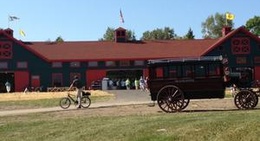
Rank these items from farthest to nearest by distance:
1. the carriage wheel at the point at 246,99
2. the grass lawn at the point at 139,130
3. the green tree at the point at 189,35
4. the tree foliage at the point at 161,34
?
1. the tree foliage at the point at 161,34
2. the green tree at the point at 189,35
3. the carriage wheel at the point at 246,99
4. the grass lawn at the point at 139,130

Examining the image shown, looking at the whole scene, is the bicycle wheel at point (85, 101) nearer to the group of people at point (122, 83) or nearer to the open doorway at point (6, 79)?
the group of people at point (122, 83)

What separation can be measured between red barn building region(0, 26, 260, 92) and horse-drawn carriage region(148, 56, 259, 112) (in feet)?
139

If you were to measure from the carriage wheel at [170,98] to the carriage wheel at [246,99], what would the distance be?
6.90 feet

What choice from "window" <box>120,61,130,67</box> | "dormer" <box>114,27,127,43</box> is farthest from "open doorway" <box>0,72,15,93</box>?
"dormer" <box>114,27,127,43</box>

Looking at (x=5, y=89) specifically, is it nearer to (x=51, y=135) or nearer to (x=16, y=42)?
(x=16, y=42)

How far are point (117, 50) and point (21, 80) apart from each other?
473 inches

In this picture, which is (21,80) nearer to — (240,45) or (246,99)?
(240,45)

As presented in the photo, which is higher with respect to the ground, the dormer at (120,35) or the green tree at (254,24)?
the green tree at (254,24)

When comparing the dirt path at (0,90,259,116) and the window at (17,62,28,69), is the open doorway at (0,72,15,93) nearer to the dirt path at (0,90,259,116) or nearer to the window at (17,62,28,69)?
the window at (17,62,28,69)

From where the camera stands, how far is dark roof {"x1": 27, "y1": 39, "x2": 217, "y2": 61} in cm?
6612

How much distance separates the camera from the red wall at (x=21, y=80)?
210ft

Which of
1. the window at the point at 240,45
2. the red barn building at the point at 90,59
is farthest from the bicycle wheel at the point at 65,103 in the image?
the window at the point at 240,45

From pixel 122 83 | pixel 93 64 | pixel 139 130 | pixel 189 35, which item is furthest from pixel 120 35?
pixel 139 130

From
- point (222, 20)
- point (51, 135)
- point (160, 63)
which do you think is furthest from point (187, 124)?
point (222, 20)
